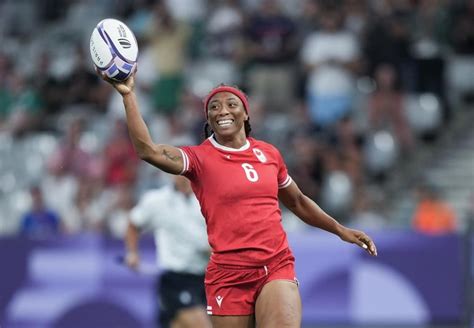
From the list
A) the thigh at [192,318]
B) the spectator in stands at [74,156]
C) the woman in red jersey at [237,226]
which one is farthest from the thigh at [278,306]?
the spectator in stands at [74,156]

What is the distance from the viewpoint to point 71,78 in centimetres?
1897

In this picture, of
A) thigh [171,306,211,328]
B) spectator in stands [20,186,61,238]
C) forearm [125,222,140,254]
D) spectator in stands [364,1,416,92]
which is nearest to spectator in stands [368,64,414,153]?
spectator in stands [364,1,416,92]

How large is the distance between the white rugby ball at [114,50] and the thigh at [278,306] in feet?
5.34

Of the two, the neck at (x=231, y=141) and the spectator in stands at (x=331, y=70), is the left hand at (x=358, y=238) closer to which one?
the neck at (x=231, y=141)

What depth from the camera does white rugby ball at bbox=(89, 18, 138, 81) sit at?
739 centimetres

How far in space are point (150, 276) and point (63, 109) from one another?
4.81 metres

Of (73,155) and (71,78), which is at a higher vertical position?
(71,78)

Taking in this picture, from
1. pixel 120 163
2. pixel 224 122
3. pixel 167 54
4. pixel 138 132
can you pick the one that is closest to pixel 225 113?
pixel 224 122

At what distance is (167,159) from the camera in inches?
302

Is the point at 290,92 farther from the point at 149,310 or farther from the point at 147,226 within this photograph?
the point at 147,226

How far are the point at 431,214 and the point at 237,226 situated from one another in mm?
8080

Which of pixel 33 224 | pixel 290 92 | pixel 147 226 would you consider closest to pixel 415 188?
pixel 290 92

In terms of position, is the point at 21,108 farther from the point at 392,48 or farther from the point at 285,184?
the point at 285,184

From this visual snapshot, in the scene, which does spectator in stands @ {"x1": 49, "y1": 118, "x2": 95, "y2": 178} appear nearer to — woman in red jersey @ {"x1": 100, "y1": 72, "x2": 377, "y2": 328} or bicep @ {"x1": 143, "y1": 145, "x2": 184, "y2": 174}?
woman in red jersey @ {"x1": 100, "y1": 72, "x2": 377, "y2": 328}
